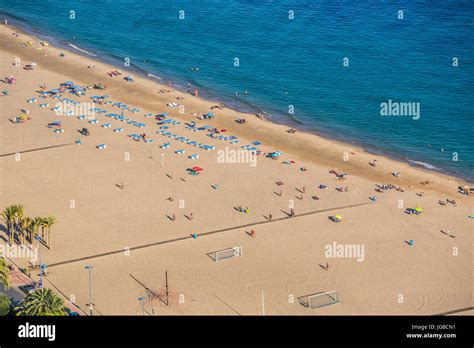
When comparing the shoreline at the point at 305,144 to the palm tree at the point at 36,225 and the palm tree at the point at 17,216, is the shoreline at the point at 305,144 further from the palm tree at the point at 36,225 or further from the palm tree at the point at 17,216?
the palm tree at the point at 36,225

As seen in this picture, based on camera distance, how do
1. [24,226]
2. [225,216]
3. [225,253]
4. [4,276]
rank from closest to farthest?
[4,276], [24,226], [225,253], [225,216]

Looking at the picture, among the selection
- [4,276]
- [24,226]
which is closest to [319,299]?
[4,276]

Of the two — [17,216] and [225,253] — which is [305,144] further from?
[17,216]

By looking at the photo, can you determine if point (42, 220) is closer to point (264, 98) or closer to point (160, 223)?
point (160, 223)

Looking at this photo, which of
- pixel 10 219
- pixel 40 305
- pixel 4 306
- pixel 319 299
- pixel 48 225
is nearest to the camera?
pixel 40 305

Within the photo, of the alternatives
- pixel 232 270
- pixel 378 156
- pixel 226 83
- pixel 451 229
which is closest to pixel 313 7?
pixel 226 83

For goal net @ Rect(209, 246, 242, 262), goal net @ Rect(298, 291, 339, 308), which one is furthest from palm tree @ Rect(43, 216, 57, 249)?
goal net @ Rect(298, 291, 339, 308)

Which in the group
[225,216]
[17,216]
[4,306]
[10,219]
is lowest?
[225,216]

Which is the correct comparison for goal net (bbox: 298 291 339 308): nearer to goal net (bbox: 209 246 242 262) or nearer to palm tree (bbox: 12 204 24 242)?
goal net (bbox: 209 246 242 262)
